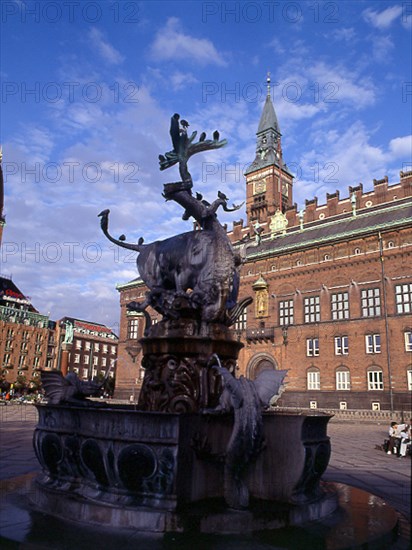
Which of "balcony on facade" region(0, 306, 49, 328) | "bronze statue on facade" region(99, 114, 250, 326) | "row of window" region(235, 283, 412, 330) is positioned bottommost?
"bronze statue on facade" region(99, 114, 250, 326)

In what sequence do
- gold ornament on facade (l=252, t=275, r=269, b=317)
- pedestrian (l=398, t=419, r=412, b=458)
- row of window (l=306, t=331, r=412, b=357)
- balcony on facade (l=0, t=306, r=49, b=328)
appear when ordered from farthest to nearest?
balcony on facade (l=0, t=306, r=49, b=328)
gold ornament on facade (l=252, t=275, r=269, b=317)
row of window (l=306, t=331, r=412, b=357)
pedestrian (l=398, t=419, r=412, b=458)

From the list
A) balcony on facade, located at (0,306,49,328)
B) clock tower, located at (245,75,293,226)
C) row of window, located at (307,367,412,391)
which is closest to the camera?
row of window, located at (307,367,412,391)

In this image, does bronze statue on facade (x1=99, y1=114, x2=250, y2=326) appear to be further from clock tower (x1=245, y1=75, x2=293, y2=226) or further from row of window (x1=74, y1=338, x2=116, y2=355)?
row of window (x1=74, y1=338, x2=116, y2=355)

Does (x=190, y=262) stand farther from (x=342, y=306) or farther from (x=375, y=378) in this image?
(x=342, y=306)

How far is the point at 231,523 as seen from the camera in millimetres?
4590

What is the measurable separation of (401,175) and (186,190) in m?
39.5

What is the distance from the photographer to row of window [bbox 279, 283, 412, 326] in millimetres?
32969

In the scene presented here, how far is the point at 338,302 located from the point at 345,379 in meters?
6.07

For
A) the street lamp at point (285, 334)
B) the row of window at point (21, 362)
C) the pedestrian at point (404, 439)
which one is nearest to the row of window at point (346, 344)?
the street lamp at point (285, 334)

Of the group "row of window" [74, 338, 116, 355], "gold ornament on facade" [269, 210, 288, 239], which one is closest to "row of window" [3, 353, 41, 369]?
"row of window" [74, 338, 116, 355]

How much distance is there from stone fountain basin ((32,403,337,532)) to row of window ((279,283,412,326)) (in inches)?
1184

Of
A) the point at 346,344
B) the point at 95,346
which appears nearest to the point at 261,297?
the point at 346,344

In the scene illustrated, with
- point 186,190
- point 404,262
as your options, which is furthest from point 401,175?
point 186,190

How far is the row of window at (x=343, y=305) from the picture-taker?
3297 cm
